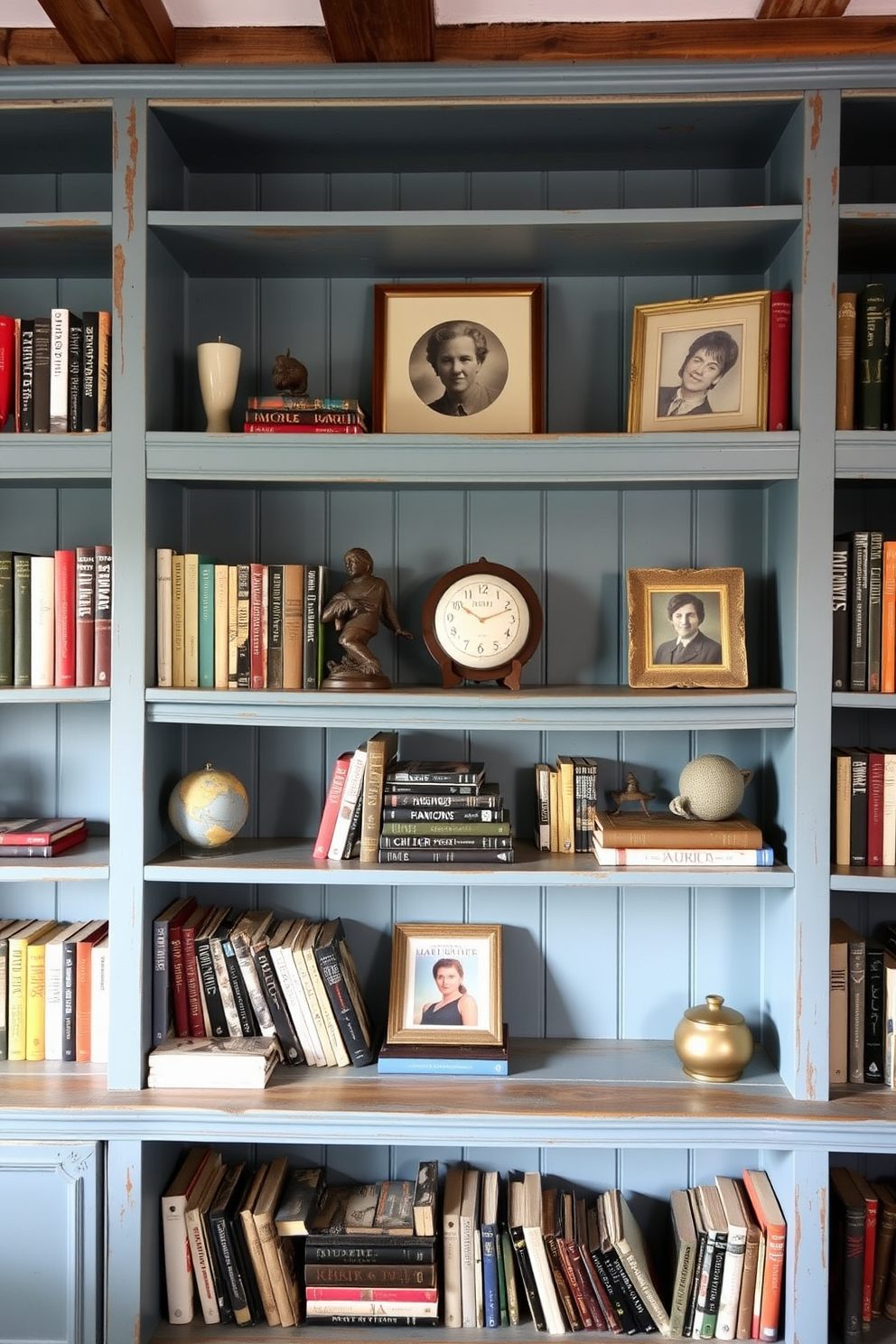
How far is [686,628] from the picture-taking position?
2.05 m

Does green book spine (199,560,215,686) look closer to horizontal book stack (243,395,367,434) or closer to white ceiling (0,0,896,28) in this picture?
horizontal book stack (243,395,367,434)

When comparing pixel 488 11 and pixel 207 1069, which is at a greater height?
pixel 488 11

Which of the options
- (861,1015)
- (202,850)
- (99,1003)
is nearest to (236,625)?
(202,850)

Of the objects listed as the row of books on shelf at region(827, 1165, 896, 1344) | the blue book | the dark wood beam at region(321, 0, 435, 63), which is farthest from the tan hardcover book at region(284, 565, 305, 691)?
the row of books on shelf at region(827, 1165, 896, 1344)

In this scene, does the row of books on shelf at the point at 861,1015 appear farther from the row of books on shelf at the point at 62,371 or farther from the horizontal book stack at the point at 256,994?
the row of books on shelf at the point at 62,371

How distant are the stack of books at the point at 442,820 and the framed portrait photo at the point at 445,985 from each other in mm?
234

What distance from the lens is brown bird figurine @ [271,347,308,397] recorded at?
2.05m

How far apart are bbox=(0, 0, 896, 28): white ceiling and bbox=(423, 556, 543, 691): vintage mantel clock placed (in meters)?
0.97

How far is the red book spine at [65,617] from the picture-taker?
201cm

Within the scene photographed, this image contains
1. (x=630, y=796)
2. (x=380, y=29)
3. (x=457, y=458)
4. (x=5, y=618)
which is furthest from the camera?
(x=630, y=796)

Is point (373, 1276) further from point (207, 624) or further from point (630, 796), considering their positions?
point (207, 624)

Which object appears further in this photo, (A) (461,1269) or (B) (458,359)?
(B) (458,359)

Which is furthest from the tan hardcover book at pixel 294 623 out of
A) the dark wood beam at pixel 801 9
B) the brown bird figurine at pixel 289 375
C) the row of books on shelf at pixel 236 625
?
the dark wood beam at pixel 801 9

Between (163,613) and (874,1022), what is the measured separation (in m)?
1.54
